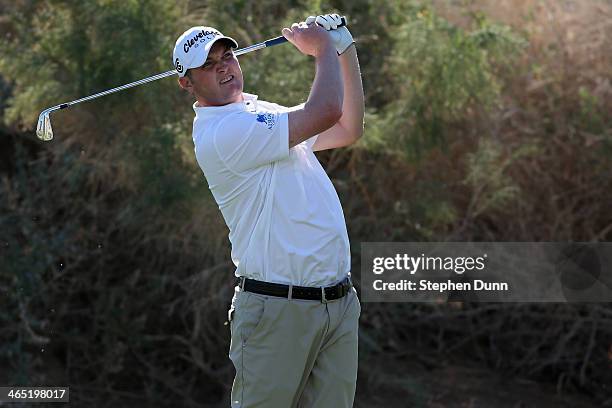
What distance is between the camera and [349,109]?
3428 mm

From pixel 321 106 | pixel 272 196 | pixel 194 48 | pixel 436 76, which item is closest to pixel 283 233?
pixel 272 196

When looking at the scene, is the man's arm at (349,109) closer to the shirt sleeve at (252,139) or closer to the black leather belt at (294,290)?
the shirt sleeve at (252,139)

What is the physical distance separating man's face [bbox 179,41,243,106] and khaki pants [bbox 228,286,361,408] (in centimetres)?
63

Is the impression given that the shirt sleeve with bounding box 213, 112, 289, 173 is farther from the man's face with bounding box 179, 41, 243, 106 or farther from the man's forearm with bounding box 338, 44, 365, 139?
the man's forearm with bounding box 338, 44, 365, 139

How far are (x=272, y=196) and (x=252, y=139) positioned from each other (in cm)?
19

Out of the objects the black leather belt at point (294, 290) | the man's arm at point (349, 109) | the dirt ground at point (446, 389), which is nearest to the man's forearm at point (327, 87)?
the man's arm at point (349, 109)

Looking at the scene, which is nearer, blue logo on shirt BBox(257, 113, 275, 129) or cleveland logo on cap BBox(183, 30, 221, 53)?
blue logo on shirt BBox(257, 113, 275, 129)

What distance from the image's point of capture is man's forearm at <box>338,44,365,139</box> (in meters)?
3.36

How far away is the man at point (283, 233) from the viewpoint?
3.04 m

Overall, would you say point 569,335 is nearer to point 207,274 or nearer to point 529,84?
point 529,84

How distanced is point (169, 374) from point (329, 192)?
317 centimetres

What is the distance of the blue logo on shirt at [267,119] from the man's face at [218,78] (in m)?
0.21

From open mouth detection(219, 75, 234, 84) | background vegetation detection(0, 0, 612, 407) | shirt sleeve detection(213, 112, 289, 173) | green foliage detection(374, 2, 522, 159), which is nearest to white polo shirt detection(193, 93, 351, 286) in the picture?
shirt sleeve detection(213, 112, 289, 173)

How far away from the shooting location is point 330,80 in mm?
3029
